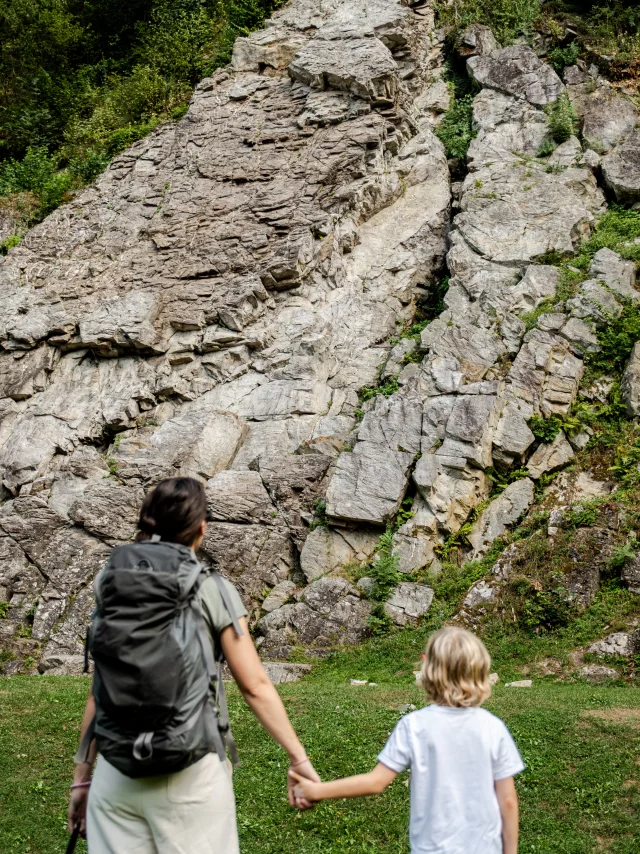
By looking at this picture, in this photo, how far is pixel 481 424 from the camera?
1388 centimetres

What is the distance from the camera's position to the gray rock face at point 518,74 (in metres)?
20.7

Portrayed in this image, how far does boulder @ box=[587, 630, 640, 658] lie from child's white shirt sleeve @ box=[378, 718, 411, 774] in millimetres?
8918

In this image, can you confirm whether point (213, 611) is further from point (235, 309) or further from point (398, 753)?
point (235, 309)

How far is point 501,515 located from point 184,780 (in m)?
11.4

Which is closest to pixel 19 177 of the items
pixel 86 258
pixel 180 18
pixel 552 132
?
pixel 86 258

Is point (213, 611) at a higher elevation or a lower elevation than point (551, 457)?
higher

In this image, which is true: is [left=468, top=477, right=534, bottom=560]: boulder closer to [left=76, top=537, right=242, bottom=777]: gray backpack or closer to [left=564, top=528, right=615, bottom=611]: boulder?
[left=564, top=528, right=615, bottom=611]: boulder

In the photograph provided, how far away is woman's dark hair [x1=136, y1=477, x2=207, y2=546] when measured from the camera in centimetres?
303

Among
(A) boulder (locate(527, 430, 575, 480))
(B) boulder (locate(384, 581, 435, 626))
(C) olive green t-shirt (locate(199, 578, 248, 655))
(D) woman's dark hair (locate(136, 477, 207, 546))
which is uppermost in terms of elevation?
(D) woman's dark hair (locate(136, 477, 207, 546))

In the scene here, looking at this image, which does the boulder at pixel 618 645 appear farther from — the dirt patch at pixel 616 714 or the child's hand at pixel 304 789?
the child's hand at pixel 304 789

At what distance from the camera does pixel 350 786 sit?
9.81ft

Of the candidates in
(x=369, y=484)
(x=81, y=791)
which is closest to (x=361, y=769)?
(x=81, y=791)

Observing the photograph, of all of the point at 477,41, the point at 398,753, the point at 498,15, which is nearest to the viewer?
the point at 398,753

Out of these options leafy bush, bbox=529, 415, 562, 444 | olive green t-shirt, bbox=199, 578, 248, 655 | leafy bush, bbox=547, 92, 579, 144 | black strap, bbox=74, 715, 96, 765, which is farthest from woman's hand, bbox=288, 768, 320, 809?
leafy bush, bbox=547, 92, 579, 144
